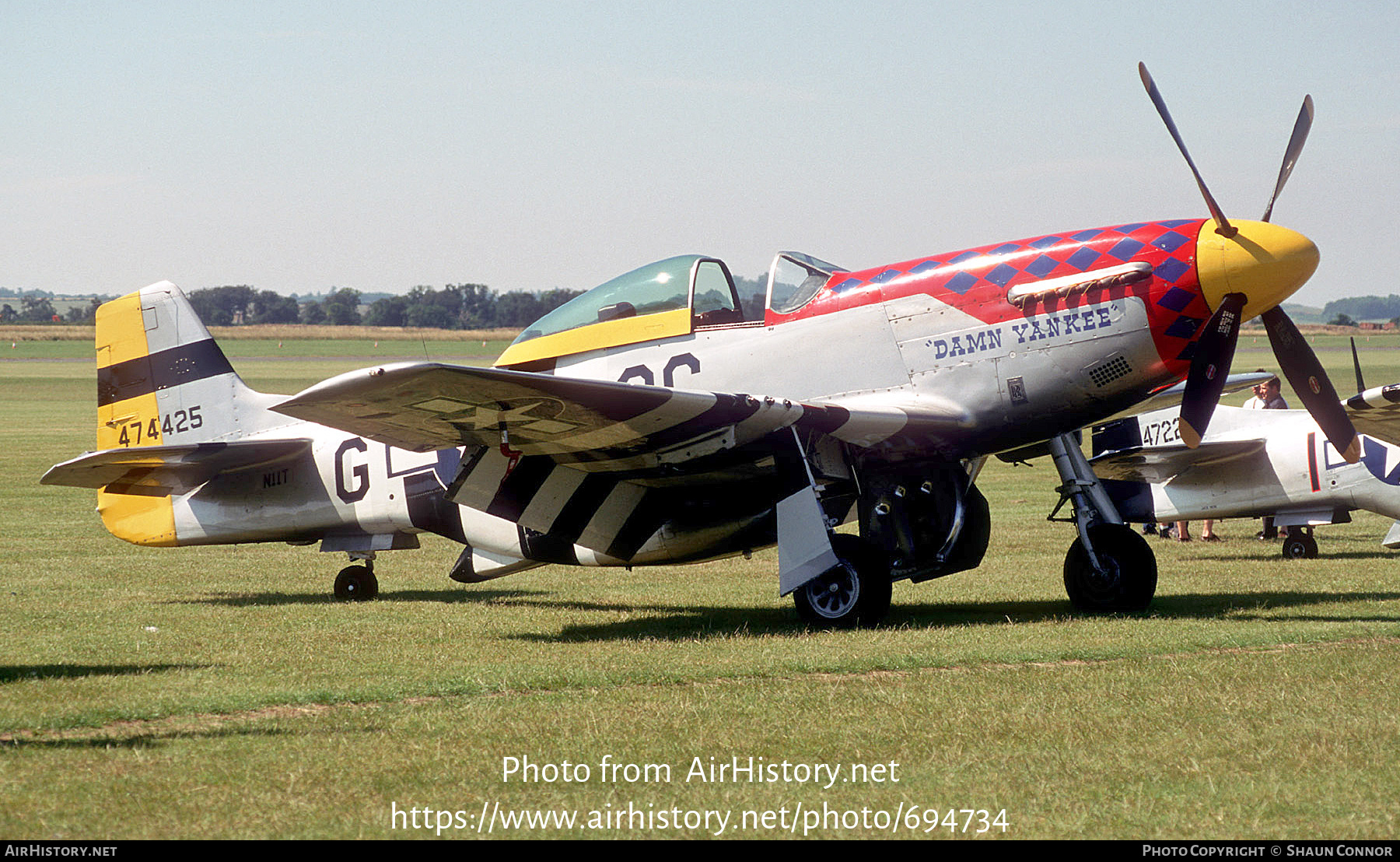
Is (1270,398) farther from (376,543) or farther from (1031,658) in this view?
(376,543)

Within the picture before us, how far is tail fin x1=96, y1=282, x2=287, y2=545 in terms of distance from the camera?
523 inches

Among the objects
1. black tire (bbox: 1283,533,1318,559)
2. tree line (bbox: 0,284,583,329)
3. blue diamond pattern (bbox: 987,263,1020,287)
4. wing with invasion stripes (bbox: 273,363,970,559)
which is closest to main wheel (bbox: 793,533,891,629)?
wing with invasion stripes (bbox: 273,363,970,559)

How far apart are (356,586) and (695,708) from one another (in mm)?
6512

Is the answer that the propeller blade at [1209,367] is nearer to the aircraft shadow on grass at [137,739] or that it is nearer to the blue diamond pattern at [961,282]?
the blue diamond pattern at [961,282]

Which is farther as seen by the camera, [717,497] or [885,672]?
[717,497]

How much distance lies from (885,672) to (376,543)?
636 cm

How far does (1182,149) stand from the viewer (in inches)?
396

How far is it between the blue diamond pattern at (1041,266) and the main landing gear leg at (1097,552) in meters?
1.42

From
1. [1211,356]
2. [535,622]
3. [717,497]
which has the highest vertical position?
[1211,356]

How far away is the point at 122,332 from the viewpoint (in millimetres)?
13625

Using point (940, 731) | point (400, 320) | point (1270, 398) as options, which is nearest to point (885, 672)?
point (940, 731)

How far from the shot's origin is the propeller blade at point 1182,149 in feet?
31.8

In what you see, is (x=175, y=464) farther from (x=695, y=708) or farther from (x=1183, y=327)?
(x=1183, y=327)
